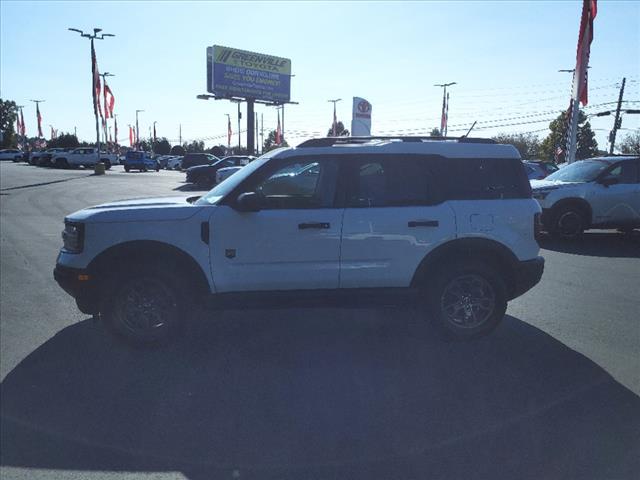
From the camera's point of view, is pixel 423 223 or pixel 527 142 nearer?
pixel 423 223

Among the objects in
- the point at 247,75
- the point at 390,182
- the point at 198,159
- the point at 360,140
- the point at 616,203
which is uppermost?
the point at 247,75

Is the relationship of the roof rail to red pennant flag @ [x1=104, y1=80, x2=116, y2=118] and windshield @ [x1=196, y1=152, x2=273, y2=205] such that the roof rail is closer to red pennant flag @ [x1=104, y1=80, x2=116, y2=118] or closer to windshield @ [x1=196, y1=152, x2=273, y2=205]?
windshield @ [x1=196, y1=152, x2=273, y2=205]

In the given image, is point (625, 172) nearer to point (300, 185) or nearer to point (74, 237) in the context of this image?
point (300, 185)

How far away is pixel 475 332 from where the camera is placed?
4.94 metres

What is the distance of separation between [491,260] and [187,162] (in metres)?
36.4

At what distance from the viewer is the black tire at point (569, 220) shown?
10.5m

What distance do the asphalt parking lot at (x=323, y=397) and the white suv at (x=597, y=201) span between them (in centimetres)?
478

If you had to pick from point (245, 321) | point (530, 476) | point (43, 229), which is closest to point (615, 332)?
point (530, 476)

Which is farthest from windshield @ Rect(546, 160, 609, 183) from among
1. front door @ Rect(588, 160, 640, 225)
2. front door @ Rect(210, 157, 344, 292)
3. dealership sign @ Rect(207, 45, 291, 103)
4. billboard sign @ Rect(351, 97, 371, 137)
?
dealership sign @ Rect(207, 45, 291, 103)

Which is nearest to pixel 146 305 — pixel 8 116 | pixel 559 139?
pixel 559 139

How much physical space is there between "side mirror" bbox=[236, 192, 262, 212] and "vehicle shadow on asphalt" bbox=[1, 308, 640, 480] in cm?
129

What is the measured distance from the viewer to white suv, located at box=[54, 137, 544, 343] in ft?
14.7

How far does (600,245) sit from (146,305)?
9.33 meters

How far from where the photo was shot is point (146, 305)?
4559 mm
